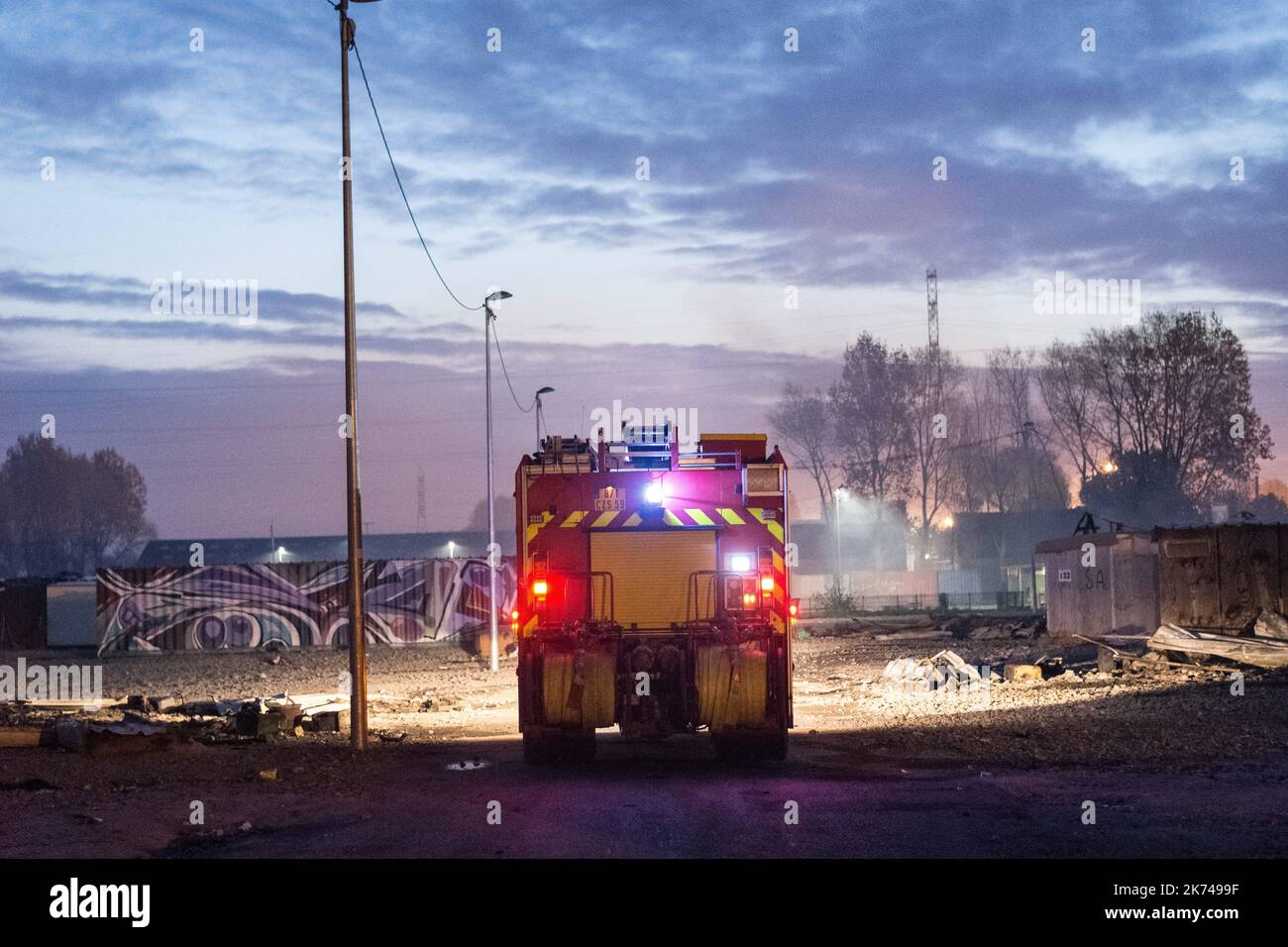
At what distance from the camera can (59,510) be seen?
382 ft

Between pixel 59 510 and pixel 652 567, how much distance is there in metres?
112

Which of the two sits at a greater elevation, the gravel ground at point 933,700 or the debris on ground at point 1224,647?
the debris on ground at point 1224,647

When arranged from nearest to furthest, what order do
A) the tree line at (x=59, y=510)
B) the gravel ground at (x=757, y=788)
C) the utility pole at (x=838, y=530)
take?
the gravel ground at (x=757, y=788) < the utility pole at (x=838, y=530) < the tree line at (x=59, y=510)

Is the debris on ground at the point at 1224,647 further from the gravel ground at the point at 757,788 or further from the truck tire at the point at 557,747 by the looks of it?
the truck tire at the point at 557,747

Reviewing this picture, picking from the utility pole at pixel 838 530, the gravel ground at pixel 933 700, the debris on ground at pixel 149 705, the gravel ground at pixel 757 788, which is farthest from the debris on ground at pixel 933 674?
the utility pole at pixel 838 530

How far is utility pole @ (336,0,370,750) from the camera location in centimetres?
1862

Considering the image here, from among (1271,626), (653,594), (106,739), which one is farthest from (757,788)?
(1271,626)

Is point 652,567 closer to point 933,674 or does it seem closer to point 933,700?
point 933,700

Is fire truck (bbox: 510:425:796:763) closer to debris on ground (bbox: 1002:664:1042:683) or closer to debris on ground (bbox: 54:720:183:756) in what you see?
debris on ground (bbox: 54:720:183:756)

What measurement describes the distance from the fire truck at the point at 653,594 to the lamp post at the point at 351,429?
3812mm

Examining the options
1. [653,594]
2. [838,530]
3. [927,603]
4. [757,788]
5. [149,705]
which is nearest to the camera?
[757,788]

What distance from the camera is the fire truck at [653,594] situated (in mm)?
15117

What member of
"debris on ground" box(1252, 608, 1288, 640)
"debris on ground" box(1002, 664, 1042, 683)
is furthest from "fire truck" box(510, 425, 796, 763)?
"debris on ground" box(1252, 608, 1288, 640)
